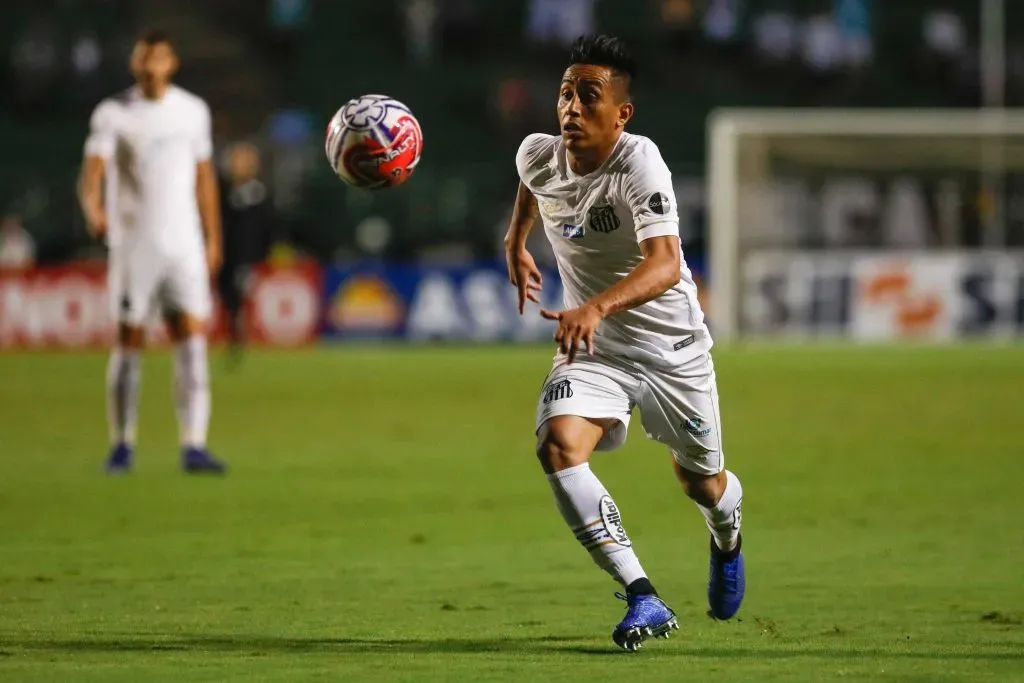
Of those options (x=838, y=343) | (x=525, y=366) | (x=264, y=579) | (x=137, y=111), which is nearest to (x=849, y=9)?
(x=838, y=343)

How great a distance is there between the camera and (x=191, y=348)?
1129 cm

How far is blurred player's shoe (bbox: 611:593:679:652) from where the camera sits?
5668 millimetres

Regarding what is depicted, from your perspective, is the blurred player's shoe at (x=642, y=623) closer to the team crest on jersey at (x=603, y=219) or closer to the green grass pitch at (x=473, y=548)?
the green grass pitch at (x=473, y=548)

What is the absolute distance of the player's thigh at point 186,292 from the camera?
37.0 feet

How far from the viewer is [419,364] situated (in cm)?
2258

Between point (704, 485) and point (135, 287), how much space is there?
5533 millimetres

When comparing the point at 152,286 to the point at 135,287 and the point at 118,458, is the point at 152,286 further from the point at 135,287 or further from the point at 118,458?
the point at 118,458

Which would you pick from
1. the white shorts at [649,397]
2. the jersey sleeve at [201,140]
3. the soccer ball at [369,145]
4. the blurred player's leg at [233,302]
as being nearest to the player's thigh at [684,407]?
the white shorts at [649,397]

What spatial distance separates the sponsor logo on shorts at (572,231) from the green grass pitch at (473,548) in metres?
1.33

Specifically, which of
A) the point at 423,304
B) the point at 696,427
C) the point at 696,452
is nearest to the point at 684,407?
the point at 696,427

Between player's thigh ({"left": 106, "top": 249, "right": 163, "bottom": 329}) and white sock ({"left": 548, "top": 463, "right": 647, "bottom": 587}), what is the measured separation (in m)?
5.79

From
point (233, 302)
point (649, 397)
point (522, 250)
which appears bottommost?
point (233, 302)

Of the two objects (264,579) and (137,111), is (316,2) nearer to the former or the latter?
(137,111)

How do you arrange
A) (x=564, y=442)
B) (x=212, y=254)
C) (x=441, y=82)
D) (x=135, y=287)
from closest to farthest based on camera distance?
1. (x=564, y=442)
2. (x=135, y=287)
3. (x=212, y=254)
4. (x=441, y=82)
